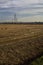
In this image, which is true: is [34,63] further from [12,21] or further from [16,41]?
[12,21]

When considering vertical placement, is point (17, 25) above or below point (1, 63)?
above

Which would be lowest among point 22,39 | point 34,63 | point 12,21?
point 34,63

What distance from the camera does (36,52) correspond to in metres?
4.81

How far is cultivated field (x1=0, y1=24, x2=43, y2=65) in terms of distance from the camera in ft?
14.5

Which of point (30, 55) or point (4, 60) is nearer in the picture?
point (4, 60)

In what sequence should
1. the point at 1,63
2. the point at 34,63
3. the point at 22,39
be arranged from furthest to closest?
the point at 22,39 < the point at 34,63 < the point at 1,63

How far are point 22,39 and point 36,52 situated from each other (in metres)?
0.39

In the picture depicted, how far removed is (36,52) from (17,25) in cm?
72

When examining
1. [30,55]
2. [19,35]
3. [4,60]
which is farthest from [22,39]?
[4,60]

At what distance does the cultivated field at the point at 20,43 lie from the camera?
441cm

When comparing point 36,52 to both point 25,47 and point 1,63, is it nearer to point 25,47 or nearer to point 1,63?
point 25,47

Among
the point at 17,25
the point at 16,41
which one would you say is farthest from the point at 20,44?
the point at 17,25

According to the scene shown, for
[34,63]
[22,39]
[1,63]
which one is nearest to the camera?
[1,63]

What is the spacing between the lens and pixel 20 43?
15.7 ft
